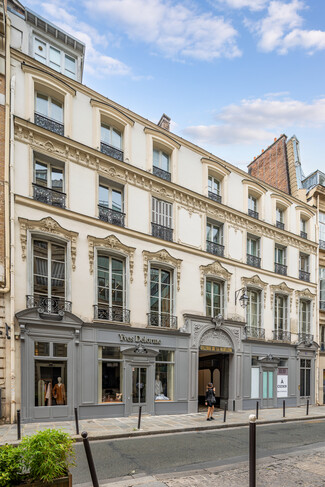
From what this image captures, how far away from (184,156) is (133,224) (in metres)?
5.08

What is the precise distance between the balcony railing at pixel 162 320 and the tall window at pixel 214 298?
240 centimetres

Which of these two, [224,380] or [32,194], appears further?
[224,380]

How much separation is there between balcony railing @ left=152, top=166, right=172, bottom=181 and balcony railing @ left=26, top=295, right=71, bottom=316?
7563mm

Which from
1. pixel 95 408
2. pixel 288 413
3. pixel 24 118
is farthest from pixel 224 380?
pixel 24 118

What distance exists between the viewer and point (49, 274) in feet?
45.0

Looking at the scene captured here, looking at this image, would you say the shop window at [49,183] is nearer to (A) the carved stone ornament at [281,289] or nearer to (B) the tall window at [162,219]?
(B) the tall window at [162,219]

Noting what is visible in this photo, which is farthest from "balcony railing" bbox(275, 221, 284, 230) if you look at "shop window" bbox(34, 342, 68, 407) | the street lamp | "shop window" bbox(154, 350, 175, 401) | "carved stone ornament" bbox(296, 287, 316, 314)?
"shop window" bbox(34, 342, 68, 407)

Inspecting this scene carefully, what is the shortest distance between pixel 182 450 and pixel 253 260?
13.6 metres

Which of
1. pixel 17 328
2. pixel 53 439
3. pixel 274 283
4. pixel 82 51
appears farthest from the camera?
pixel 274 283

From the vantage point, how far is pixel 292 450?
980 cm

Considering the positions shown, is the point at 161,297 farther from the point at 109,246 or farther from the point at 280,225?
the point at 280,225

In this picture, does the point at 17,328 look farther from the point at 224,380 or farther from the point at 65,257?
the point at 224,380

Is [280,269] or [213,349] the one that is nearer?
[213,349]

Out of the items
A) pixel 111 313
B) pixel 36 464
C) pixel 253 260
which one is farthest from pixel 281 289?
pixel 36 464
